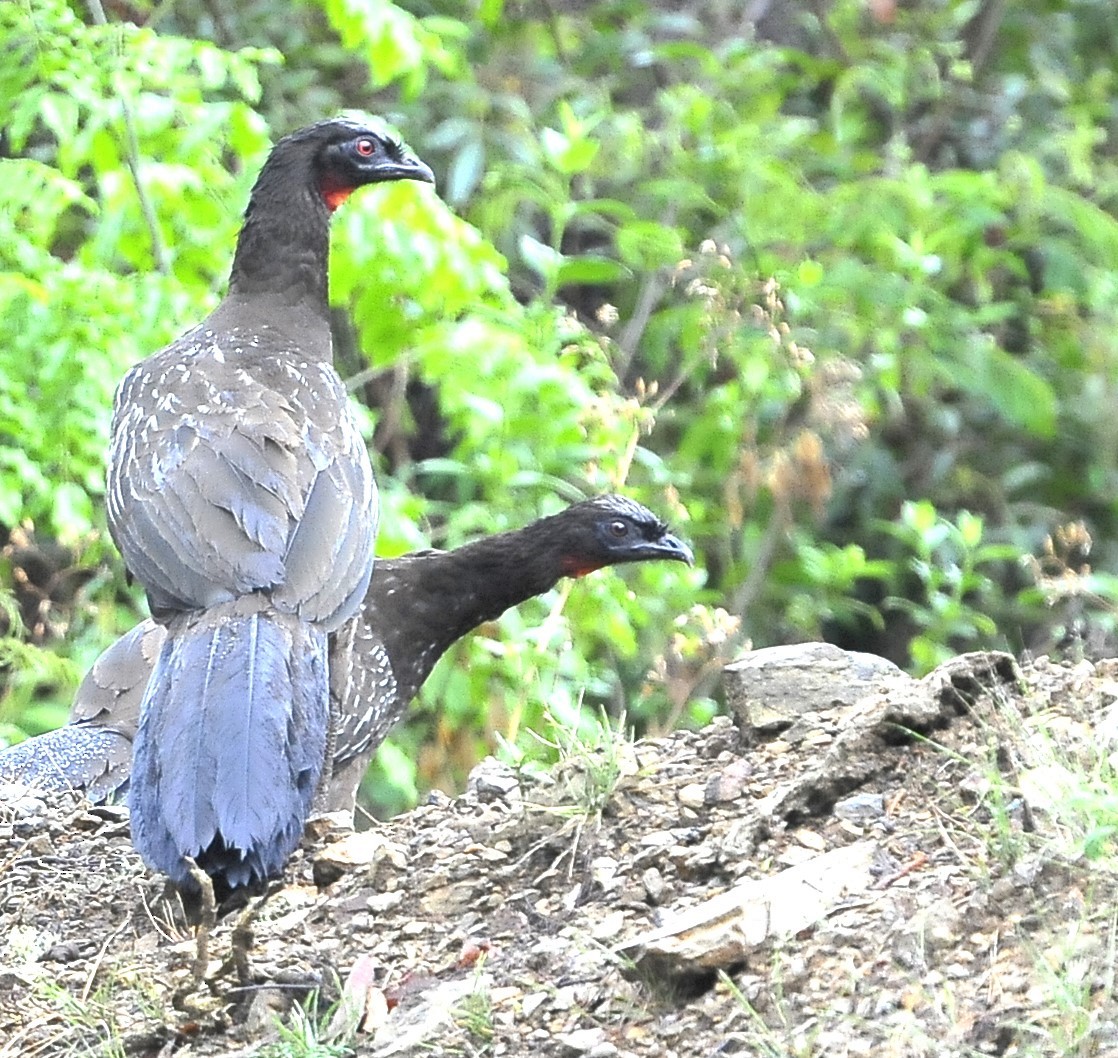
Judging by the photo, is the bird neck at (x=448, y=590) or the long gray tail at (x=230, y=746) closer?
the long gray tail at (x=230, y=746)

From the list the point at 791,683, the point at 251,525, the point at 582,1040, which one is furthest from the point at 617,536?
the point at 582,1040

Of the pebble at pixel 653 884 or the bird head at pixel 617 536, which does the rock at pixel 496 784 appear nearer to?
the pebble at pixel 653 884

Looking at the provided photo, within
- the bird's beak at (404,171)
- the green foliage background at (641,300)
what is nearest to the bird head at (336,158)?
the bird's beak at (404,171)

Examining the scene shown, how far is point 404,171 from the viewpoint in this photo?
6.54 meters

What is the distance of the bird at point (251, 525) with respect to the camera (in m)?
4.21

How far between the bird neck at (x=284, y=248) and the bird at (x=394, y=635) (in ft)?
3.04

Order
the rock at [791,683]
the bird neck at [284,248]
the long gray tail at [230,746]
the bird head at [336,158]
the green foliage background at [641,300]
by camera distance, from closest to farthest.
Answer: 1. the long gray tail at [230,746]
2. the rock at [791,683]
3. the bird neck at [284,248]
4. the bird head at [336,158]
5. the green foliage background at [641,300]

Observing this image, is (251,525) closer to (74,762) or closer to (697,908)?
(74,762)

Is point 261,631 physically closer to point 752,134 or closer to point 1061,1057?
point 1061,1057

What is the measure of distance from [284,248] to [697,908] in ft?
10.5

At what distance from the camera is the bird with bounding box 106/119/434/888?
421 centimetres

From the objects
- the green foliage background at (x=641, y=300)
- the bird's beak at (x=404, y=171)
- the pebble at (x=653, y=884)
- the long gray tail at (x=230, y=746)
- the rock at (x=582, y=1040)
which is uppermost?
the bird's beak at (x=404, y=171)

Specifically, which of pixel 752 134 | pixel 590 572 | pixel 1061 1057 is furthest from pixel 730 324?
pixel 1061 1057

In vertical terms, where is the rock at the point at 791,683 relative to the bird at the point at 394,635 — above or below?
above
